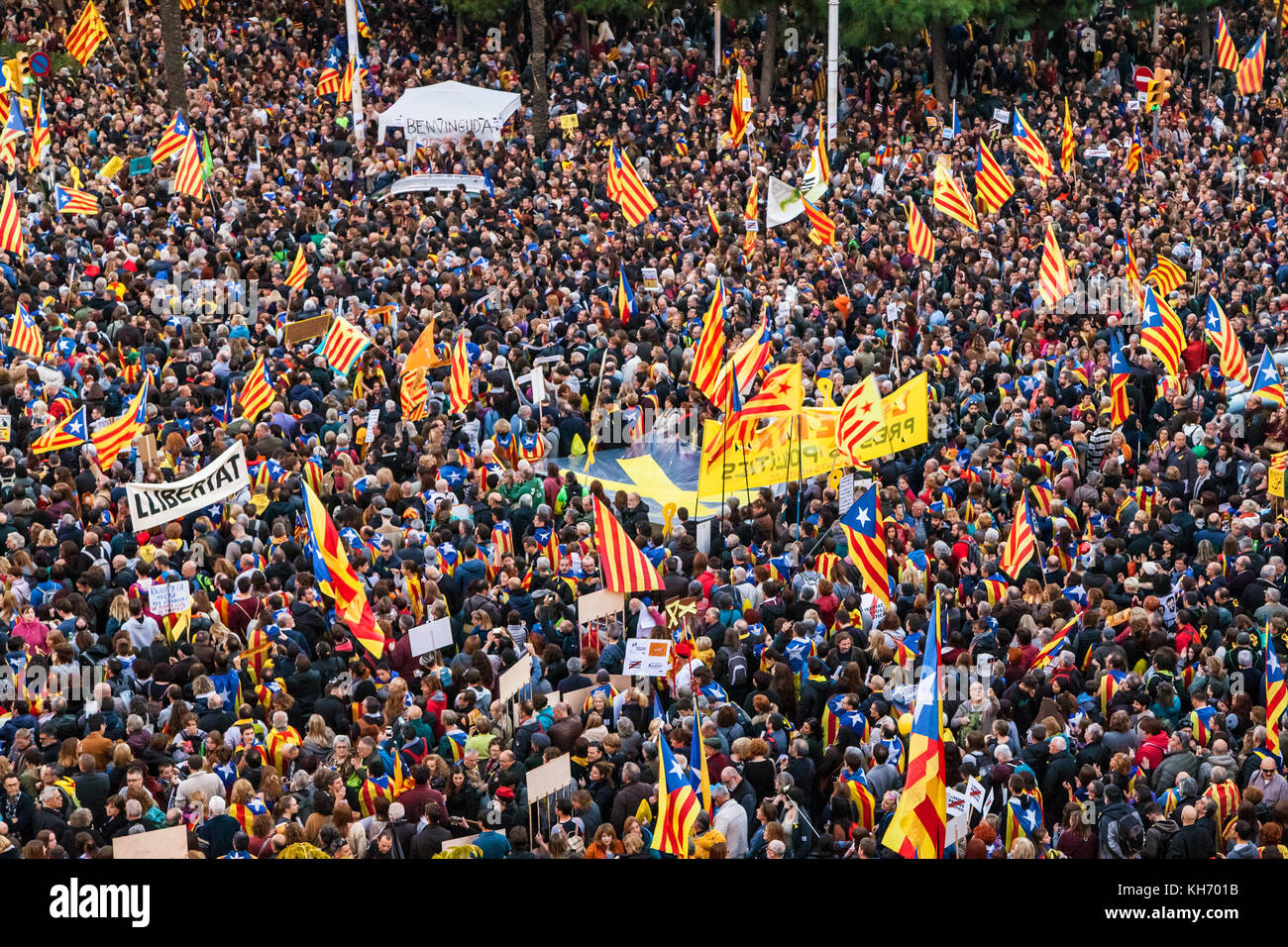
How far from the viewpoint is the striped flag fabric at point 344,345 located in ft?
70.3

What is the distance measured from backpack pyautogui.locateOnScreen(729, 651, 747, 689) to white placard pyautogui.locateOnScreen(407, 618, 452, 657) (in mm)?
2253

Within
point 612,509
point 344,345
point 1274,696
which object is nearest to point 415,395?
point 344,345

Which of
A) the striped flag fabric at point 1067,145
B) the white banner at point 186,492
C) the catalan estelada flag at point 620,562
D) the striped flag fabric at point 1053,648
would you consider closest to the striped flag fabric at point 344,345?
the white banner at point 186,492

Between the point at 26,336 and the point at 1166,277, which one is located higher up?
the point at 1166,277

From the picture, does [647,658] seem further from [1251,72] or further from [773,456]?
[1251,72]

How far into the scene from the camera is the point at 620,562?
1490 cm

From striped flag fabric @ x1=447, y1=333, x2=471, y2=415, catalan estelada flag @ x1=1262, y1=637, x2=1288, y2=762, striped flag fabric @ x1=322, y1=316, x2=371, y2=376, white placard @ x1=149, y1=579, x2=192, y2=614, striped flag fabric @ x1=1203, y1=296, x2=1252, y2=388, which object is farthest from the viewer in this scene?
striped flag fabric @ x1=322, y1=316, x2=371, y2=376

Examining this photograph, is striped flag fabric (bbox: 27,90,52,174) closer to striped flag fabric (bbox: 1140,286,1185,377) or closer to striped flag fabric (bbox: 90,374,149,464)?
striped flag fabric (bbox: 90,374,149,464)

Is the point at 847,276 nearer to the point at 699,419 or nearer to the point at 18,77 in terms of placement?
the point at 699,419

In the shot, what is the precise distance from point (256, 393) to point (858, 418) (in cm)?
680

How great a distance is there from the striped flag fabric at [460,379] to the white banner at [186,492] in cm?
418

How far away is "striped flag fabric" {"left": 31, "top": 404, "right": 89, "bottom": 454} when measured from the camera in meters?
18.8

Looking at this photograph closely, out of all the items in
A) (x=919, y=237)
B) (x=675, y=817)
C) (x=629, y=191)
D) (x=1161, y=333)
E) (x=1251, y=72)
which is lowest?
(x=675, y=817)

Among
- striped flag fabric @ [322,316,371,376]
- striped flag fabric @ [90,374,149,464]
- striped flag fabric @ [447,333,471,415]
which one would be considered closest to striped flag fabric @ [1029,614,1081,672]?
striped flag fabric @ [447,333,471,415]
